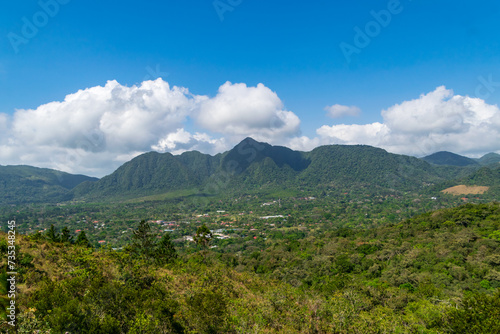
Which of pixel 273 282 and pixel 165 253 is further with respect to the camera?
pixel 165 253

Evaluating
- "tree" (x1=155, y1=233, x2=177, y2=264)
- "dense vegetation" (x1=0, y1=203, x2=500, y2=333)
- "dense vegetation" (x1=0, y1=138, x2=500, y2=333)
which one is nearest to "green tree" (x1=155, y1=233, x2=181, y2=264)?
"tree" (x1=155, y1=233, x2=177, y2=264)

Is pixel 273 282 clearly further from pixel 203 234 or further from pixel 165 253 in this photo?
pixel 165 253

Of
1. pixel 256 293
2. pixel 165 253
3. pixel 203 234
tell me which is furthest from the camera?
pixel 203 234

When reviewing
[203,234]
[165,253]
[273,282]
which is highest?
[203,234]

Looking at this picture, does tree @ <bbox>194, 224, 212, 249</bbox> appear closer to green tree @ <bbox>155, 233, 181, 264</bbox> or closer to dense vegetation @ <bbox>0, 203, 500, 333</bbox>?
dense vegetation @ <bbox>0, 203, 500, 333</bbox>

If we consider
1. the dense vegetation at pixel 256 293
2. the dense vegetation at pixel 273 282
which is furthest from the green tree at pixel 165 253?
the dense vegetation at pixel 273 282

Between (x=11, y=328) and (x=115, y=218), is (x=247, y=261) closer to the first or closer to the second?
(x=11, y=328)

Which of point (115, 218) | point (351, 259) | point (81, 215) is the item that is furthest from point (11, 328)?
point (81, 215)

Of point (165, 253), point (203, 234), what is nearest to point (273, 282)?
point (203, 234)
